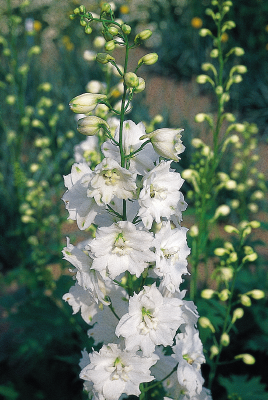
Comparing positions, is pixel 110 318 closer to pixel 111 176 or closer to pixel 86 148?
pixel 111 176

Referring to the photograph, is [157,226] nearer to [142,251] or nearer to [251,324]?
[142,251]

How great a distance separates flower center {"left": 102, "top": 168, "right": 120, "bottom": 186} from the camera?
3.74 feet

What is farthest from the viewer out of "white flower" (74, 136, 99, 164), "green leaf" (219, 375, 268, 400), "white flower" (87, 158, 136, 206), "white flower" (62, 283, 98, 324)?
"white flower" (74, 136, 99, 164)

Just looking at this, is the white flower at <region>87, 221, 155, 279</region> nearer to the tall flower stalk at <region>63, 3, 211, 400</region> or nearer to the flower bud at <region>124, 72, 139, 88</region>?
the tall flower stalk at <region>63, 3, 211, 400</region>

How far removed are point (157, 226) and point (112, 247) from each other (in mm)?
193

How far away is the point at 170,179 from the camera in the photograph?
1231 mm

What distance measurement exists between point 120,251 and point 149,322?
28 cm

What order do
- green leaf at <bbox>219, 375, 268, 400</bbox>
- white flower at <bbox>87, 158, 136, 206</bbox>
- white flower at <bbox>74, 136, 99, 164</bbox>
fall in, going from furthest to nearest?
1. white flower at <bbox>74, 136, 99, 164</bbox>
2. green leaf at <bbox>219, 375, 268, 400</bbox>
3. white flower at <bbox>87, 158, 136, 206</bbox>

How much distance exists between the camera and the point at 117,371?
1271 mm

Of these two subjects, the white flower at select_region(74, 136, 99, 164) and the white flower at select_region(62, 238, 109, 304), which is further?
the white flower at select_region(74, 136, 99, 164)

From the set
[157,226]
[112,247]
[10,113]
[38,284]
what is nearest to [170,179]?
[157,226]

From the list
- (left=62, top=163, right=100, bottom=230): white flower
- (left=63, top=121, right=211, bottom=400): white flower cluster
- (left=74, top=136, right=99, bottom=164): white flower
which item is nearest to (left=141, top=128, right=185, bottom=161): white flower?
(left=63, top=121, right=211, bottom=400): white flower cluster

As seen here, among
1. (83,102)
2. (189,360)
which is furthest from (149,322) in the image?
(83,102)

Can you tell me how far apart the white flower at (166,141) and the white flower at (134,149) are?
0.08 meters
